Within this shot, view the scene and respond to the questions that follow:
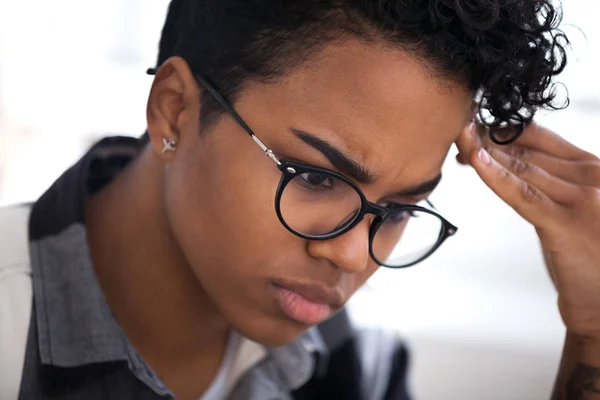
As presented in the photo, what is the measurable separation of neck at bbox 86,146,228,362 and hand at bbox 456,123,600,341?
0.56 meters

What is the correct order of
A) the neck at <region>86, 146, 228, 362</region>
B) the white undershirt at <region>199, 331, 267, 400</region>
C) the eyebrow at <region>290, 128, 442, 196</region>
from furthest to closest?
the white undershirt at <region>199, 331, 267, 400</region>, the neck at <region>86, 146, 228, 362</region>, the eyebrow at <region>290, 128, 442, 196</region>

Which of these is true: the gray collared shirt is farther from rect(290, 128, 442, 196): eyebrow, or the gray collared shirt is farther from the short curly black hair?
rect(290, 128, 442, 196): eyebrow

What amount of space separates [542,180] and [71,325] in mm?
888

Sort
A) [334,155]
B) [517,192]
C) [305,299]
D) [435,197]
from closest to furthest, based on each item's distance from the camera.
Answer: [334,155], [305,299], [517,192], [435,197]

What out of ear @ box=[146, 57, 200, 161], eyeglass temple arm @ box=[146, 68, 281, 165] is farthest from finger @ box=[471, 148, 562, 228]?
ear @ box=[146, 57, 200, 161]

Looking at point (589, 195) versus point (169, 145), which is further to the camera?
point (589, 195)

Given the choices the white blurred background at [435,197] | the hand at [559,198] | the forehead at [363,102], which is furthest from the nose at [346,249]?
the white blurred background at [435,197]

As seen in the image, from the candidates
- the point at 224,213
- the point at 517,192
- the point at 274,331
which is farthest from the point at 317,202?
the point at 517,192

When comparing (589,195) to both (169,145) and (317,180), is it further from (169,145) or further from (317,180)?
(169,145)

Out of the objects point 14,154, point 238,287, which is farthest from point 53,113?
point 238,287

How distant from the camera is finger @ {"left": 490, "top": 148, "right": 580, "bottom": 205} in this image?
145 centimetres

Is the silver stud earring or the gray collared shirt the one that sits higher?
the silver stud earring

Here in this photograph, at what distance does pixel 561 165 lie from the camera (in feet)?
4.90

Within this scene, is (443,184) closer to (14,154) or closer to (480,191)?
(480,191)
